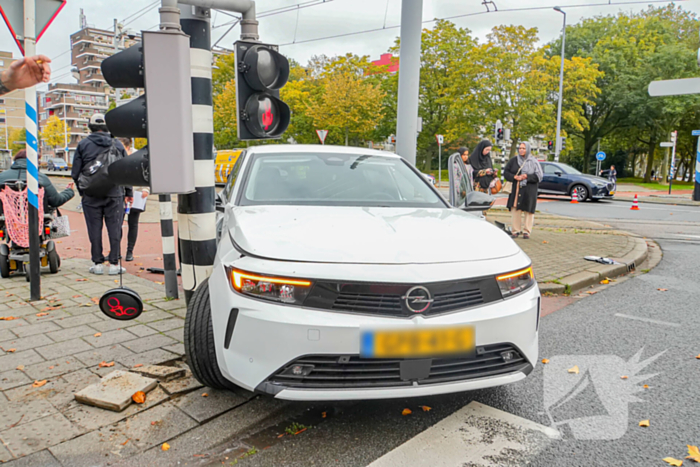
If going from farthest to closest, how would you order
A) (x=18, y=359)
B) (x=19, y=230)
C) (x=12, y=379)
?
(x=19, y=230) < (x=18, y=359) < (x=12, y=379)

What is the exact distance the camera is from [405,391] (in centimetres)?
258

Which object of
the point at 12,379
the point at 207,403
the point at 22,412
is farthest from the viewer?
the point at 12,379

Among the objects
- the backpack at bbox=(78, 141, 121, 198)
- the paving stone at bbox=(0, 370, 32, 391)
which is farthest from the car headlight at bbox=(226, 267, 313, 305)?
the backpack at bbox=(78, 141, 121, 198)

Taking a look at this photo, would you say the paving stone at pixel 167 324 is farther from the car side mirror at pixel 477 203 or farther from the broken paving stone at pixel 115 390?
the car side mirror at pixel 477 203

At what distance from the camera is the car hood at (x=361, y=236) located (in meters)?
2.68

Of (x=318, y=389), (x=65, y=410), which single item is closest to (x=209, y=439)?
(x=318, y=389)

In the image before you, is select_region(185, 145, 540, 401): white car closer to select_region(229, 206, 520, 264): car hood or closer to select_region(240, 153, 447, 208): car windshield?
select_region(229, 206, 520, 264): car hood

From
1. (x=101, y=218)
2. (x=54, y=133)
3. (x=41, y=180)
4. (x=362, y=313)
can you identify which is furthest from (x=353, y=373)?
(x=54, y=133)

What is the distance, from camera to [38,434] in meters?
2.78

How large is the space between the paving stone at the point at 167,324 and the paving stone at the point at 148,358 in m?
0.54

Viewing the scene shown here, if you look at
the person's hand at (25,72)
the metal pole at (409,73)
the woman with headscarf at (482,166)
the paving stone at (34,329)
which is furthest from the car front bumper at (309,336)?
the woman with headscarf at (482,166)

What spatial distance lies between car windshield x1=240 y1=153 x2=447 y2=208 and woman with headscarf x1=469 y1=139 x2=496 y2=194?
6.20 metres

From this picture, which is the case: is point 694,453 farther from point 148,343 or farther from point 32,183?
point 32,183

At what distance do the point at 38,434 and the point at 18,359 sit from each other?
1.25 meters
